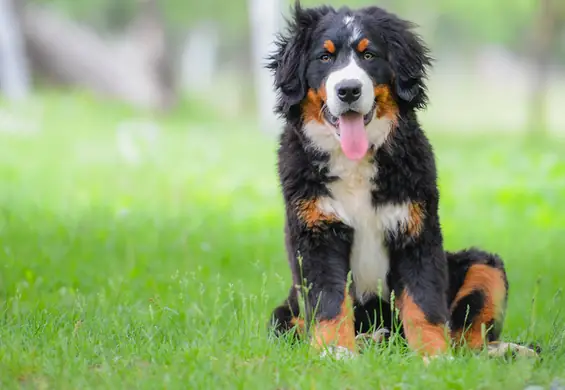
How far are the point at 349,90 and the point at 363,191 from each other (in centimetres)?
57

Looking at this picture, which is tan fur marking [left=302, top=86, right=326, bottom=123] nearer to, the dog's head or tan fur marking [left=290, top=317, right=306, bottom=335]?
the dog's head

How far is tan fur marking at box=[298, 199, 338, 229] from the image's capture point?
5.08 metres

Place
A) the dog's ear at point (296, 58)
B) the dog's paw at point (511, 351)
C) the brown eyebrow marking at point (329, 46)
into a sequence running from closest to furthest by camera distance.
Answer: the dog's paw at point (511, 351) → the brown eyebrow marking at point (329, 46) → the dog's ear at point (296, 58)

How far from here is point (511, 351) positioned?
4.63m

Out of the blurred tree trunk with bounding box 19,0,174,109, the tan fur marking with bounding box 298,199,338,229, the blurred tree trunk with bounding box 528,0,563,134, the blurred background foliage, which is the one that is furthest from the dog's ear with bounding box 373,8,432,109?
the blurred background foliage

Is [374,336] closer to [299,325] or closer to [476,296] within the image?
[299,325]

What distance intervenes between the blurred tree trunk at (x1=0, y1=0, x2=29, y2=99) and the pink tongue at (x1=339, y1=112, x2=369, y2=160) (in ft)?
57.2

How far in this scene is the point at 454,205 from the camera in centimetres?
1141

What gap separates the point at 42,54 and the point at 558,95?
20.2m

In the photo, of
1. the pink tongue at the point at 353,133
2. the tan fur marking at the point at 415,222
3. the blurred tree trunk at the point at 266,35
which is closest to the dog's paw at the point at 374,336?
the tan fur marking at the point at 415,222

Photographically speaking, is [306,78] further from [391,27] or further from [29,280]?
[29,280]

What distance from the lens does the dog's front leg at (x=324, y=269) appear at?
496 cm

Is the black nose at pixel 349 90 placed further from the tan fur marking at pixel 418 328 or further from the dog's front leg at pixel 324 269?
the tan fur marking at pixel 418 328

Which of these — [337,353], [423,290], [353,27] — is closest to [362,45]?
[353,27]
